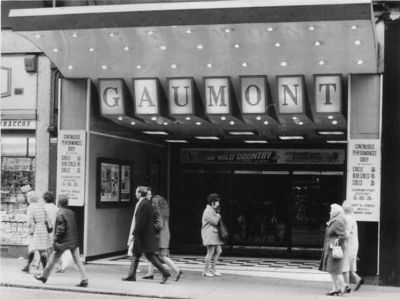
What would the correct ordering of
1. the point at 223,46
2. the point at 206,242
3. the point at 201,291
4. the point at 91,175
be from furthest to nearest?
the point at 91,175 → the point at 206,242 → the point at 223,46 → the point at 201,291

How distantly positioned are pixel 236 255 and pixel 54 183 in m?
6.04

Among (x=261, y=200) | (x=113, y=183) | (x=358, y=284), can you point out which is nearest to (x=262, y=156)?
(x=261, y=200)

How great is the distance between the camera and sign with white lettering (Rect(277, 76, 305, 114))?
14719 mm

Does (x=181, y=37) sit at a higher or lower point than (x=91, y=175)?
higher

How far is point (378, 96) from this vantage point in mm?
14562

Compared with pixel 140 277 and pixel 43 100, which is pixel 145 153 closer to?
pixel 43 100

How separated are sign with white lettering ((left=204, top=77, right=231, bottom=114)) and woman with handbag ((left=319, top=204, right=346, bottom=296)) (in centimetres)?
357

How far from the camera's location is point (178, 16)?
518 inches

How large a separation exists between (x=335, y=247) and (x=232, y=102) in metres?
4.28

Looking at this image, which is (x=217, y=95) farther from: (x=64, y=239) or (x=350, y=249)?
(x=64, y=239)

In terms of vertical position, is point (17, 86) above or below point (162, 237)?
above

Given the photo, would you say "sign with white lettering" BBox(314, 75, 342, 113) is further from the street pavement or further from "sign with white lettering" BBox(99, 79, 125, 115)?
"sign with white lettering" BBox(99, 79, 125, 115)

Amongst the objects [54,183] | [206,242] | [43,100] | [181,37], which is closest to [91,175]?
[54,183]

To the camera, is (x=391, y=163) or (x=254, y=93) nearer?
(x=391, y=163)
